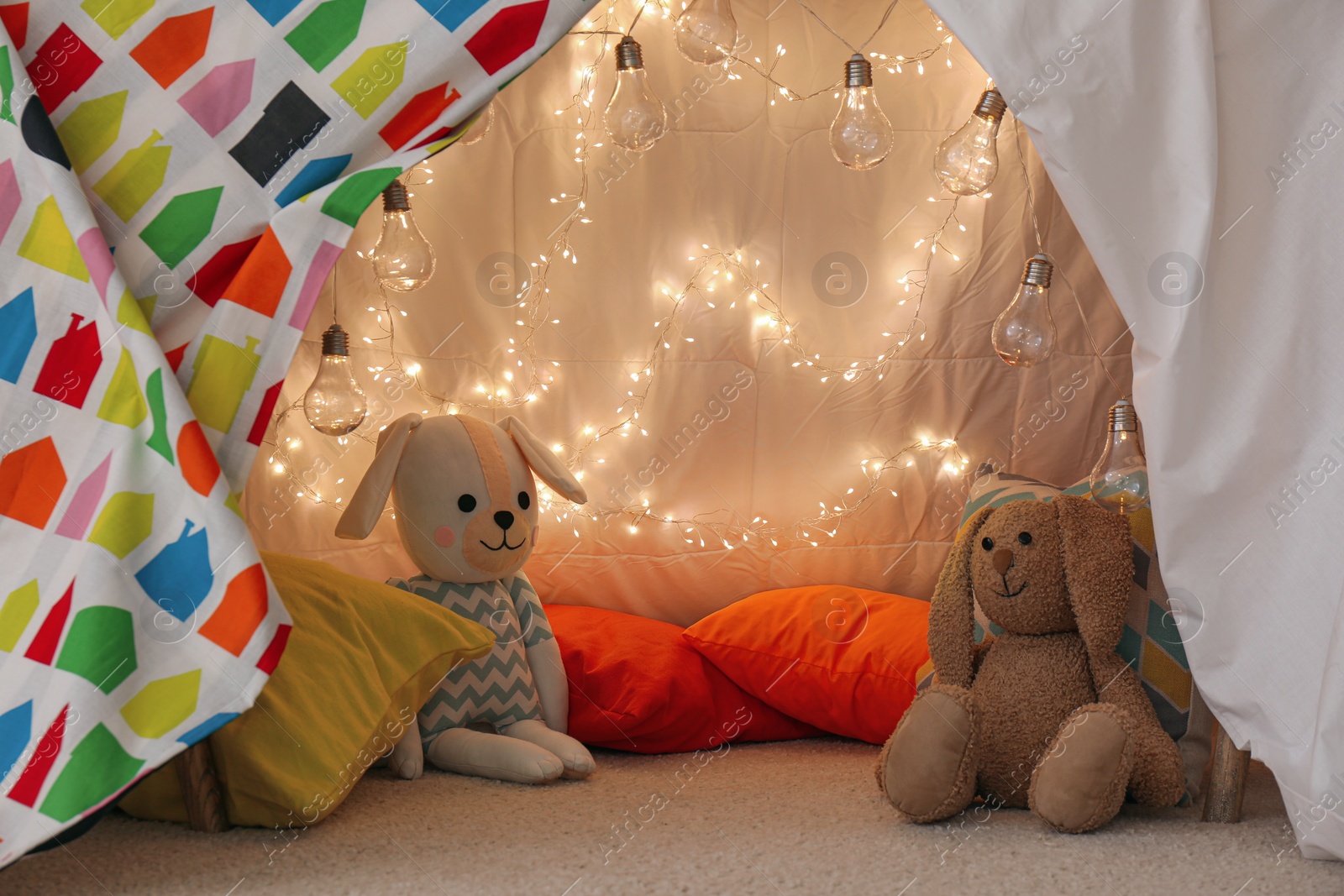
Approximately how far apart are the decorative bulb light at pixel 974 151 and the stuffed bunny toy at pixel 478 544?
73cm

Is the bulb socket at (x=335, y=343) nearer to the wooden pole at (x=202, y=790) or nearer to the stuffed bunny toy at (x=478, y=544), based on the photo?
the stuffed bunny toy at (x=478, y=544)

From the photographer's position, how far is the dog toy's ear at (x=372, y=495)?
5.32 feet

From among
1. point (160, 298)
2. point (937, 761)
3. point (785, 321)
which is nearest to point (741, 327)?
point (785, 321)

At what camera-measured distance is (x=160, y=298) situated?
113cm

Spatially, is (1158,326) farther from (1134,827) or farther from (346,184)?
(346,184)

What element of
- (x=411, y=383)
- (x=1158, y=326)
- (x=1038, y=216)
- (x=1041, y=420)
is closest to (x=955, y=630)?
(x=1158, y=326)

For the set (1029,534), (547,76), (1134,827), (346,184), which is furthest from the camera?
(547,76)

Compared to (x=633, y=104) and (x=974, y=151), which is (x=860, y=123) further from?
(x=633, y=104)

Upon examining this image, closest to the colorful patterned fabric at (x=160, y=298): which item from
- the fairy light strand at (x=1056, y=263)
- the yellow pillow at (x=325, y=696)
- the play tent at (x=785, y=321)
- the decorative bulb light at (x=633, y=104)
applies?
the play tent at (x=785, y=321)

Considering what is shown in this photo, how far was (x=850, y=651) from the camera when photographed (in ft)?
5.55

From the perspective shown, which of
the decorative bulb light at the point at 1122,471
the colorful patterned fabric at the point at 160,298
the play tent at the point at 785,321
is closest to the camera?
the colorful patterned fabric at the point at 160,298

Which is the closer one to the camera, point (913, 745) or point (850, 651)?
point (913, 745)

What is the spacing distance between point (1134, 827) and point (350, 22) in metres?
1.25

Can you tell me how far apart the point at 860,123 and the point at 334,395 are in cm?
82
